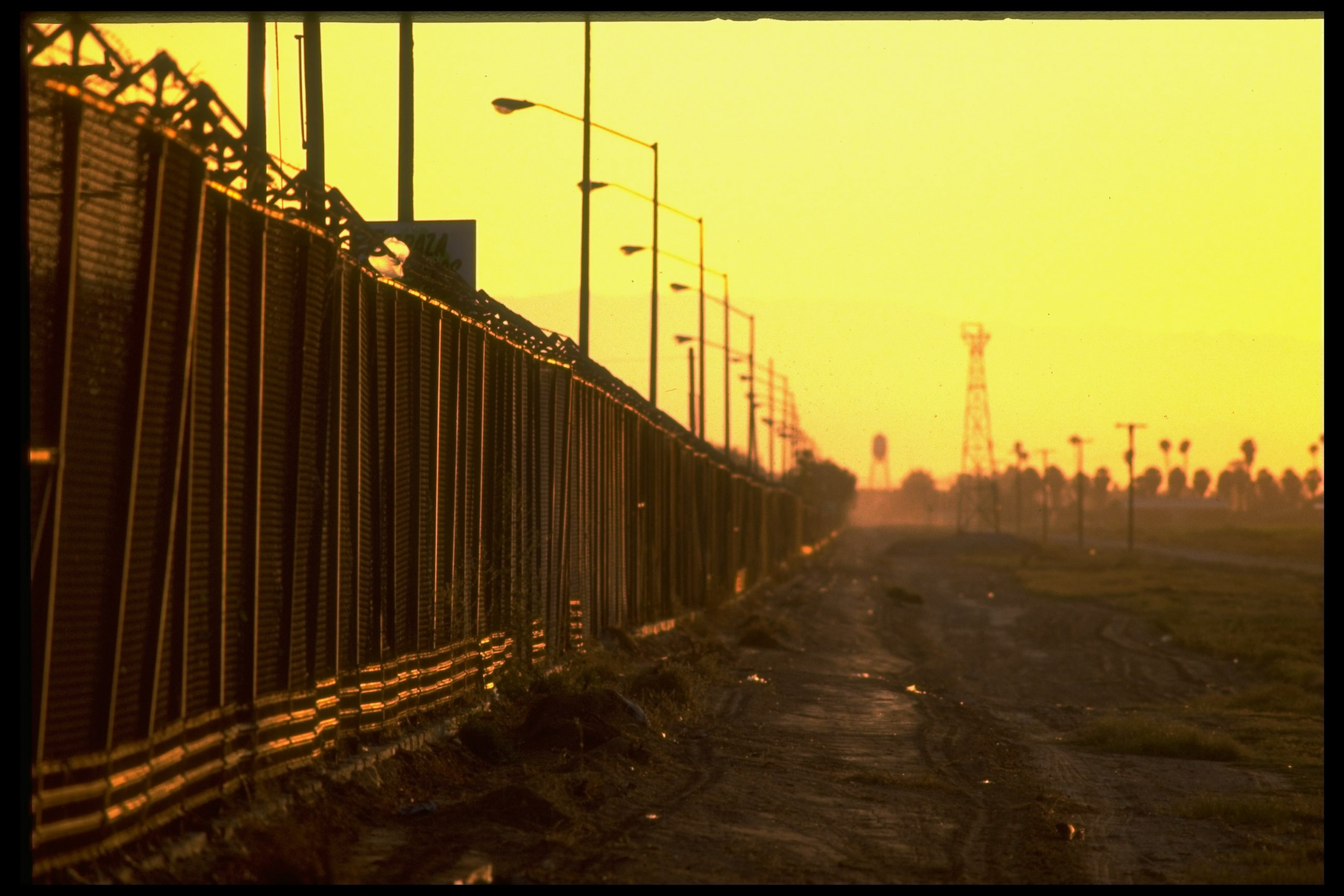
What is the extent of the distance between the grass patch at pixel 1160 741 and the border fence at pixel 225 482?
7.08 m

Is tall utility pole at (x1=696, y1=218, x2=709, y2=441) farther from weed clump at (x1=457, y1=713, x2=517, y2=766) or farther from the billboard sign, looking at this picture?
weed clump at (x1=457, y1=713, x2=517, y2=766)

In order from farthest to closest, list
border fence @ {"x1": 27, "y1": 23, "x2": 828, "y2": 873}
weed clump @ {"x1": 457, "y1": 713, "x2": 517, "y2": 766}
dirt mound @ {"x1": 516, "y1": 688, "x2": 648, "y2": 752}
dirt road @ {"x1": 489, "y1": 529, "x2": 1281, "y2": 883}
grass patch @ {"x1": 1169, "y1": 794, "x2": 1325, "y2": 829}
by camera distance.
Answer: dirt mound @ {"x1": 516, "y1": 688, "x2": 648, "y2": 752} < grass patch @ {"x1": 1169, "y1": 794, "x2": 1325, "y2": 829} < weed clump @ {"x1": 457, "y1": 713, "x2": 517, "y2": 766} < dirt road @ {"x1": 489, "y1": 529, "x2": 1281, "y2": 883} < border fence @ {"x1": 27, "y1": 23, "x2": 828, "y2": 873}

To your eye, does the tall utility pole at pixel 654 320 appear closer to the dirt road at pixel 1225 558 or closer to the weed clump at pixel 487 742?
the weed clump at pixel 487 742

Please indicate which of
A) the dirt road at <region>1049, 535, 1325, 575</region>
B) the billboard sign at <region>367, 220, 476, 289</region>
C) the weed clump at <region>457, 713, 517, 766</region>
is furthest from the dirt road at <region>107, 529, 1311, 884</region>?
the dirt road at <region>1049, 535, 1325, 575</region>

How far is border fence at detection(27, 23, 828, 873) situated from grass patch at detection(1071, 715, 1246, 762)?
7.08 meters

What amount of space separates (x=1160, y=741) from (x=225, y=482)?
1259cm

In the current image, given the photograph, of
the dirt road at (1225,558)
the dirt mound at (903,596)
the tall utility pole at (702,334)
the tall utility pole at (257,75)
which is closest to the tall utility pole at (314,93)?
the tall utility pole at (257,75)

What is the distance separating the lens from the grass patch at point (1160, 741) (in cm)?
1747

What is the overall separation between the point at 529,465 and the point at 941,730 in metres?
→ 5.59

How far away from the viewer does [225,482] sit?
872cm

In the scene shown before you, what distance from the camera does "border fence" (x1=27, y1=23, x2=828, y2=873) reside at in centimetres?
695

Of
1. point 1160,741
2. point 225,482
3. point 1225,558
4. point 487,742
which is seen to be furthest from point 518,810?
point 1225,558

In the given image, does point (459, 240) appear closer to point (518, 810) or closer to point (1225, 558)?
point (518, 810)

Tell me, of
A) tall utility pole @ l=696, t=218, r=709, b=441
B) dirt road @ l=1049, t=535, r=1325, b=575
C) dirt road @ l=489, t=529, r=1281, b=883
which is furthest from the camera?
dirt road @ l=1049, t=535, r=1325, b=575
